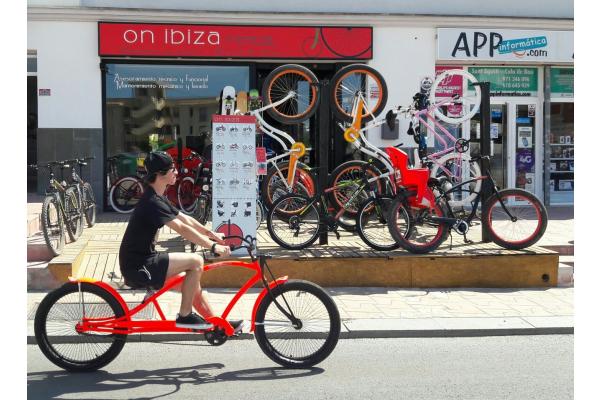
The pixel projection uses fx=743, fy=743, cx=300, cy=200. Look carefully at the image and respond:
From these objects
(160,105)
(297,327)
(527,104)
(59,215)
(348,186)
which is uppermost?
(527,104)

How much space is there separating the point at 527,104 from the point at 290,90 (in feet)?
23.1

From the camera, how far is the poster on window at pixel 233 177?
909cm

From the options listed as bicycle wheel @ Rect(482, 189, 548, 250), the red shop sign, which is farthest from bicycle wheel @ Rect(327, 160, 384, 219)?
the red shop sign

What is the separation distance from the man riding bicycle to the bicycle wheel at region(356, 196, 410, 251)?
12.8 feet

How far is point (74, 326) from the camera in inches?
228

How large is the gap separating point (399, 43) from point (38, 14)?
6.97 metres

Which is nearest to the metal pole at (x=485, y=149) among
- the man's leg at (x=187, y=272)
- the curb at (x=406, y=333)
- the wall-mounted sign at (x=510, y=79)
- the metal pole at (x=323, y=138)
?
the metal pole at (x=323, y=138)

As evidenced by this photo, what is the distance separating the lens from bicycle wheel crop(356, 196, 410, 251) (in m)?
9.44

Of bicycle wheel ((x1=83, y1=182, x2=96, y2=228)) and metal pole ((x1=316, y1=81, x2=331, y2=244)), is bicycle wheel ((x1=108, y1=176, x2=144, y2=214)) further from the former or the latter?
metal pole ((x1=316, y1=81, x2=331, y2=244))

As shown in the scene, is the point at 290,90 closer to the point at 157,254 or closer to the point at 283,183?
the point at 283,183

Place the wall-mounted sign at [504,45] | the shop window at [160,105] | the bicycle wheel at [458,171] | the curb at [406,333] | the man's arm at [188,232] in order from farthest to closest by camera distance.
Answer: the wall-mounted sign at [504,45] → the shop window at [160,105] → the bicycle wheel at [458,171] → the curb at [406,333] → the man's arm at [188,232]

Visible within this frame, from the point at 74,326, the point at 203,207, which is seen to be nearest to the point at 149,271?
the point at 74,326

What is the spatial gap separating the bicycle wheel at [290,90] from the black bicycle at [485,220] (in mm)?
2051

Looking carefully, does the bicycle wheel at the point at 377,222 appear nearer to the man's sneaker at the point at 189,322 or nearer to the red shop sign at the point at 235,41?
the man's sneaker at the point at 189,322
